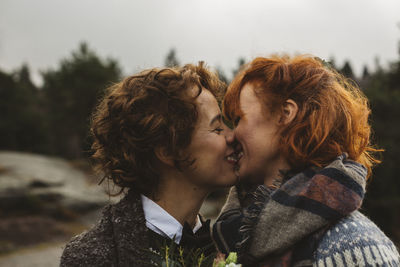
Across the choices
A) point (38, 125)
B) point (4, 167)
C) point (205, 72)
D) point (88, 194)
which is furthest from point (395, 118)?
point (38, 125)

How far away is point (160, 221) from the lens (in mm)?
2367

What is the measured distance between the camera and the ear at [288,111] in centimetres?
222

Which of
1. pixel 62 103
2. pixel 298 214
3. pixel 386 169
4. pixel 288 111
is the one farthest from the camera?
pixel 62 103

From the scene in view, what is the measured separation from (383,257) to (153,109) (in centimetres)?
154

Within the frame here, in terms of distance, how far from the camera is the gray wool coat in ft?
6.98

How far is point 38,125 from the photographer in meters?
26.3

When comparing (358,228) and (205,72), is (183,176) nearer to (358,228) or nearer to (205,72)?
(205,72)

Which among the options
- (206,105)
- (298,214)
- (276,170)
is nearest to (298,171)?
(276,170)

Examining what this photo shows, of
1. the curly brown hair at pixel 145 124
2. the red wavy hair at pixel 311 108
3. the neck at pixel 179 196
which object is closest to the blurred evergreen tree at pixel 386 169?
the red wavy hair at pixel 311 108

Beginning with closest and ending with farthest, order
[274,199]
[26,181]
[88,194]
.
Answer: [274,199] < [26,181] < [88,194]

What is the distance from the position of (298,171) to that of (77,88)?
23.8m

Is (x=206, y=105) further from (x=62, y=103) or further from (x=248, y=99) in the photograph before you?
(x=62, y=103)

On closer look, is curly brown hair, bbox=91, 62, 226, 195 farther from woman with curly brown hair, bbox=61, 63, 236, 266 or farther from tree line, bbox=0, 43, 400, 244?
tree line, bbox=0, 43, 400, 244

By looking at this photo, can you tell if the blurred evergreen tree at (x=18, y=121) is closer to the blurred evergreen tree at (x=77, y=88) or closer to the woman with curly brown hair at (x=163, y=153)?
the blurred evergreen tree at (x=77, y=88)
